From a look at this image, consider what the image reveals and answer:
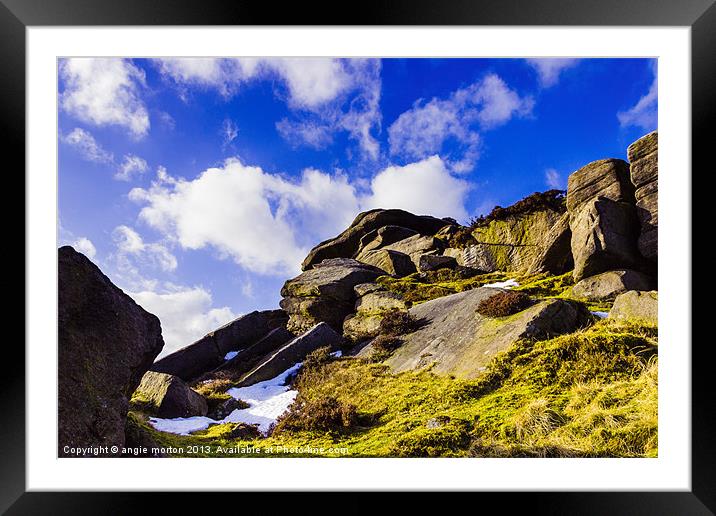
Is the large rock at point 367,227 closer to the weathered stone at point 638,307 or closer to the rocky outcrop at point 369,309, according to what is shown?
the rocky outcrop at point 369,309

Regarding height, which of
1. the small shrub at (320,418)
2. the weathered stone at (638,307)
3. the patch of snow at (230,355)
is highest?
the weathered stone at (638,307)

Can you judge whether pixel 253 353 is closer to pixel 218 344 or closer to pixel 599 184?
pixel 218 344

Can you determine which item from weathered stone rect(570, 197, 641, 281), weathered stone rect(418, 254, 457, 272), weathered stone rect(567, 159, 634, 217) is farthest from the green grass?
weathered stone rect(418, 254, 457, 272)

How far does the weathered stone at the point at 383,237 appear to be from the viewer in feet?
66.7

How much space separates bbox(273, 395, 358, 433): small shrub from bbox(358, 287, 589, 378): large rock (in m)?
2.09

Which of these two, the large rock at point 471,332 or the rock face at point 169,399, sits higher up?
the large rock at point 471,332

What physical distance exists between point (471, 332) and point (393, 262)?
27.3 feet

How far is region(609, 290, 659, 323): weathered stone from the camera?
744cm

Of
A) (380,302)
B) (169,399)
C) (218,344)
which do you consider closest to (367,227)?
(380,302)

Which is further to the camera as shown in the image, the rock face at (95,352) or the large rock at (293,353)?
the large rock at (293,353)

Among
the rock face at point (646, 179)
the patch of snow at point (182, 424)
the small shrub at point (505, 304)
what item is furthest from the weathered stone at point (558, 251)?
the patch of snow at point (182, 424)
